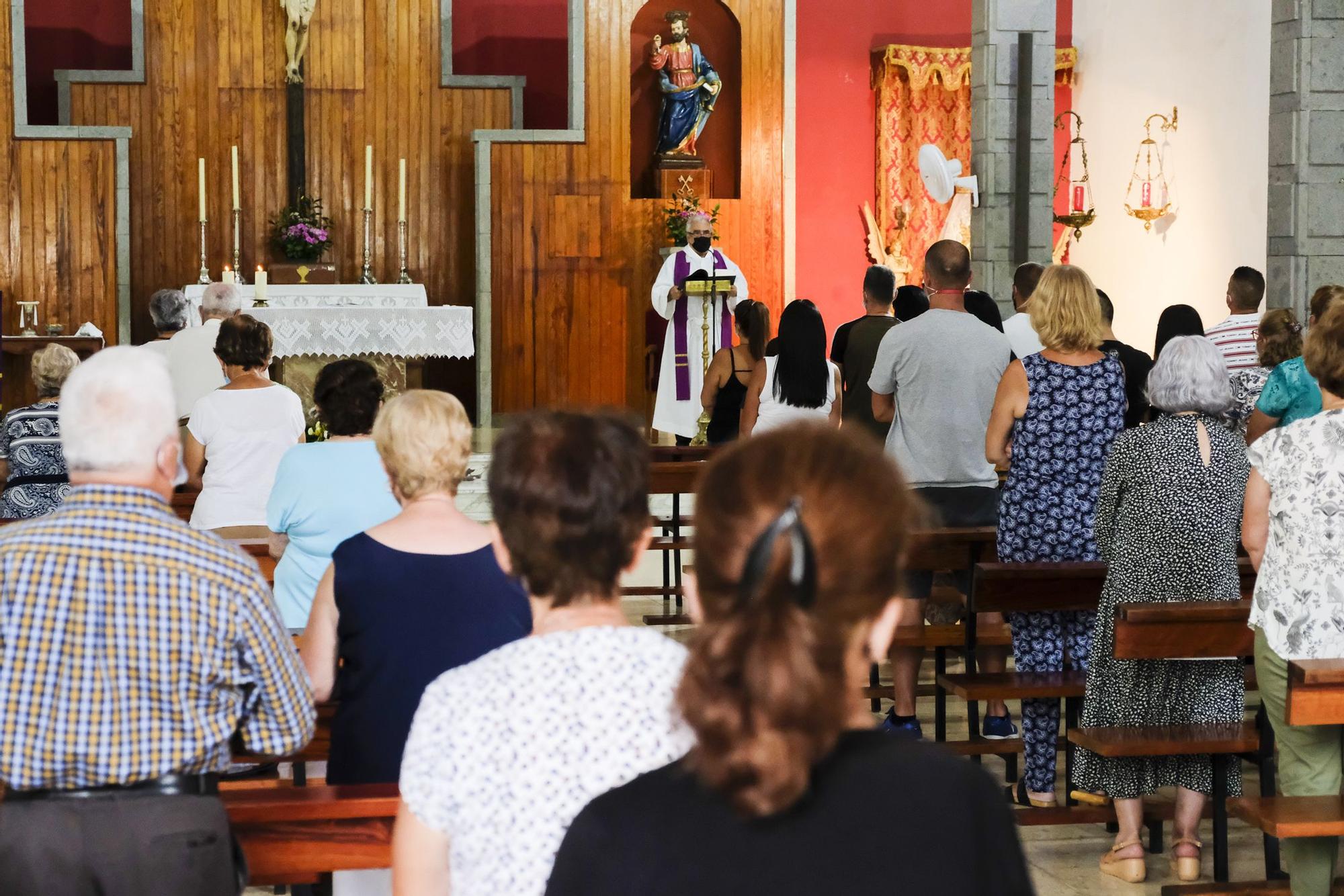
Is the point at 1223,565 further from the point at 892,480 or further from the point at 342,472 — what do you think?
the point at 892,480

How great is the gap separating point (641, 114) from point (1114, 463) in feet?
29.3

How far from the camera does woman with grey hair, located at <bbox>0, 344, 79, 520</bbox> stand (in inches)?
198

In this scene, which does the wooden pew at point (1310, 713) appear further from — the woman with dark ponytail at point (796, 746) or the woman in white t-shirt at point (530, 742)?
the woman with dark ponytail at point (796, 746)

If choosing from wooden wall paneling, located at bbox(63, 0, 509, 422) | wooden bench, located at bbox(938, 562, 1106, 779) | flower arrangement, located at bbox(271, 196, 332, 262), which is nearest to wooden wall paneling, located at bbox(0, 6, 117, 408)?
wooden wall paneling, located at bbox(63, 0, 509, 422)

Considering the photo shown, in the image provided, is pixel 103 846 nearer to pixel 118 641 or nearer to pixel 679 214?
pixel 118 641

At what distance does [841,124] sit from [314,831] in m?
11.0

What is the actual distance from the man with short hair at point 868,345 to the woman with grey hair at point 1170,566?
189 centimetres

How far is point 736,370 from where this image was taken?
6613 mm

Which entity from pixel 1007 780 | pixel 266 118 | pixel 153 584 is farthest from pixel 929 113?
pixel 153 584

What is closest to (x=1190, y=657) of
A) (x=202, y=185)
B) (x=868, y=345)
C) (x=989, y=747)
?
(x=989, y=747)

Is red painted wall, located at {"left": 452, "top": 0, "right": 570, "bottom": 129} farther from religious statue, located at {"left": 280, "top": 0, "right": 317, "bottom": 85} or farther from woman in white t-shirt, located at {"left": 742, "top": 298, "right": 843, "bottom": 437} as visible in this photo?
woman in white t-shirt, located at {"left": 742, "top": 298, "right": 843, "bottom": 437}

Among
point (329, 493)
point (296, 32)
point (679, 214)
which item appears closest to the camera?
point (329, 493)

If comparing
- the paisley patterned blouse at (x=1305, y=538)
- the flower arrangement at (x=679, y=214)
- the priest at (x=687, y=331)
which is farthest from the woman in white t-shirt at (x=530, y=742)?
the flower arrangement at (x=679, y=214)

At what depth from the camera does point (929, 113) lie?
513 inches
